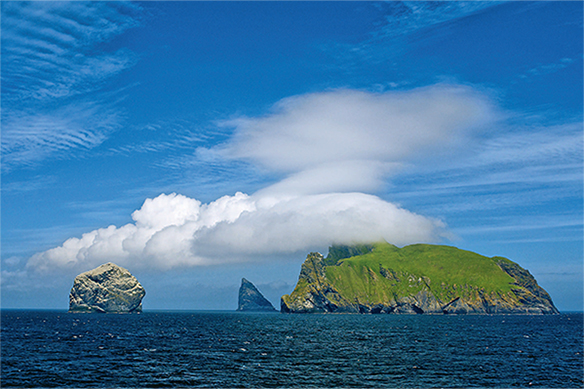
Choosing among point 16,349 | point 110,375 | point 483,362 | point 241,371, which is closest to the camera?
point 110,375

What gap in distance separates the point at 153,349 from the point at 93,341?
2849 centimetres

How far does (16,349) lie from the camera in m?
93.3

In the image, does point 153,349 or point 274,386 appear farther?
point 153,349

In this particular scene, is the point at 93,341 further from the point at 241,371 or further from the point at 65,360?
the point at 241,371

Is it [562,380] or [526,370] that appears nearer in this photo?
[562,380]

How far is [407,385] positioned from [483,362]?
31032 mm

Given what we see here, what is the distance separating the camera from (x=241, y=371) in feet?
225

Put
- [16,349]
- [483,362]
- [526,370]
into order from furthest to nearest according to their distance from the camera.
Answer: [16,349] → [483,362] → [526,370]

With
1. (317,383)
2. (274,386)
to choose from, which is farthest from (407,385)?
(274,386)

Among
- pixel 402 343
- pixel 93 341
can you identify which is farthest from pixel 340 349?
pixel 93 341

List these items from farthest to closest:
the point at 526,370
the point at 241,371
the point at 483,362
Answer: the point at 483,362, the point at 526,370, the point at 241,371

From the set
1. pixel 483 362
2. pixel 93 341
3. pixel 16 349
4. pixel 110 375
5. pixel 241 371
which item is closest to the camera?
pixel 110 375

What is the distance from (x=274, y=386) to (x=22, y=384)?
123 ft

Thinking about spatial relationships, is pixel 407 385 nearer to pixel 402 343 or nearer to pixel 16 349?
pixel 402 343
